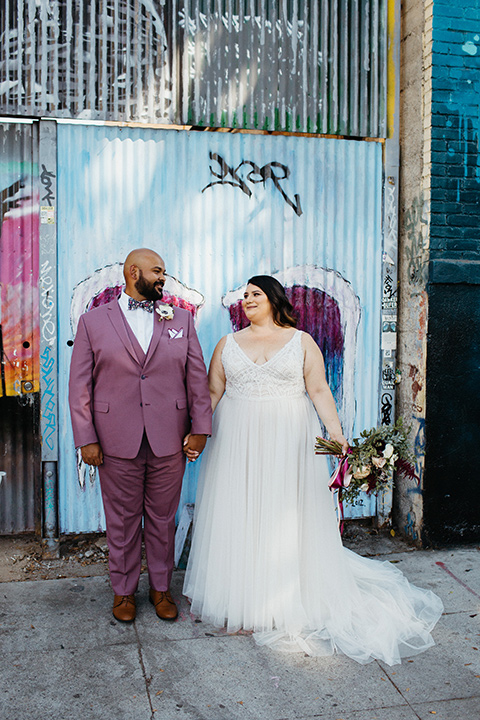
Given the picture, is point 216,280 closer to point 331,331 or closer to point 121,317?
point 331,331

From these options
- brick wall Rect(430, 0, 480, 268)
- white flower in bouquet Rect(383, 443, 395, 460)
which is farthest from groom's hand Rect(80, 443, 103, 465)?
brick wall Rect(430, 0, 480, 268)

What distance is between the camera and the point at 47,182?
15.2ft

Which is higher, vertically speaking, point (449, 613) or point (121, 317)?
point (121, 317)

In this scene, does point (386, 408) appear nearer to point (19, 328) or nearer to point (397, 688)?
point (397, 688)

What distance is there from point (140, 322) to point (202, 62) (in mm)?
2329

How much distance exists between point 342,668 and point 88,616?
1590 mm

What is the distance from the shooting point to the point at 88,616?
3.90 m

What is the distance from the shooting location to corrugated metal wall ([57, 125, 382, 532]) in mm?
4727

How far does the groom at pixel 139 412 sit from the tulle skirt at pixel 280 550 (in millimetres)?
243

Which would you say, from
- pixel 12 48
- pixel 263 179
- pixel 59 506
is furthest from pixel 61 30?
pixel 59 506

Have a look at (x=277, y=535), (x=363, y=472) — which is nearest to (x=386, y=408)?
(x=363, y=472)

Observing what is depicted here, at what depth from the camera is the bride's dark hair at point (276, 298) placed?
398 cm

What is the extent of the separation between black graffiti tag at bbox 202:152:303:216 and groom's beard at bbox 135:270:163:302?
1.45 meters

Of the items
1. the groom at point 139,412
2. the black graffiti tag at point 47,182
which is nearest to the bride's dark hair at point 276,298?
the groom at point 139,412
